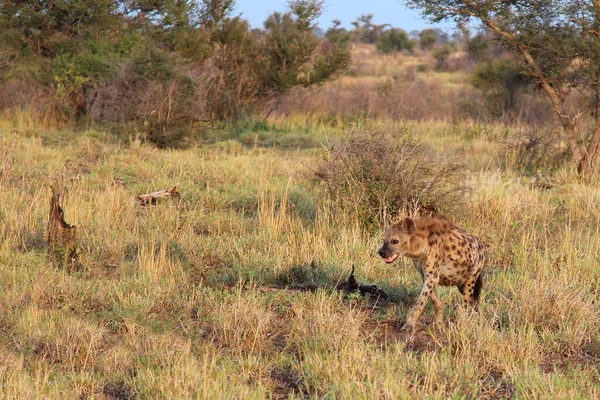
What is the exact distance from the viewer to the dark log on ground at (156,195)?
30.7 ft

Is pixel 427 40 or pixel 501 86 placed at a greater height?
pixel 427 40

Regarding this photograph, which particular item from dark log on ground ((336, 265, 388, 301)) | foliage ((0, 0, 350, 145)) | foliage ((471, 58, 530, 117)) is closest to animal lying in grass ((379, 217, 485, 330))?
dark log on ground ((336, 265, 388, 301))

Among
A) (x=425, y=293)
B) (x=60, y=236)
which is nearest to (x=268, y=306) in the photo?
(x=425, y=293)

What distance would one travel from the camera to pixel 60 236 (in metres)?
6.89

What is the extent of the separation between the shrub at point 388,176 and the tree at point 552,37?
3.50 metres

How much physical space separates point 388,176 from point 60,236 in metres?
3.44

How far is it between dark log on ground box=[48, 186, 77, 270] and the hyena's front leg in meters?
3.09

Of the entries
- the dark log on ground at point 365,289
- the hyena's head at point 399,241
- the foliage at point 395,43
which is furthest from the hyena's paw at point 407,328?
the foliage at point 395,43

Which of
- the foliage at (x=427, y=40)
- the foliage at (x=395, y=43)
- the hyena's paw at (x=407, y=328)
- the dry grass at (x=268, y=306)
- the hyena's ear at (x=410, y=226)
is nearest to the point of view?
the dry grass at (x=268, y=306)

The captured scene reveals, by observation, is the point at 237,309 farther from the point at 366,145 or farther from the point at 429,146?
the point at 429,146

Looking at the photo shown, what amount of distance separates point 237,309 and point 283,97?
1560 cm

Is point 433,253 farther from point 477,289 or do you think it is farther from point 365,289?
point 365,289

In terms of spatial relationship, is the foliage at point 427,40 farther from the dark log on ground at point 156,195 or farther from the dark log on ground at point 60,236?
the dark log on ground at point 60,236

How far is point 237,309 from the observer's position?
5.34m
